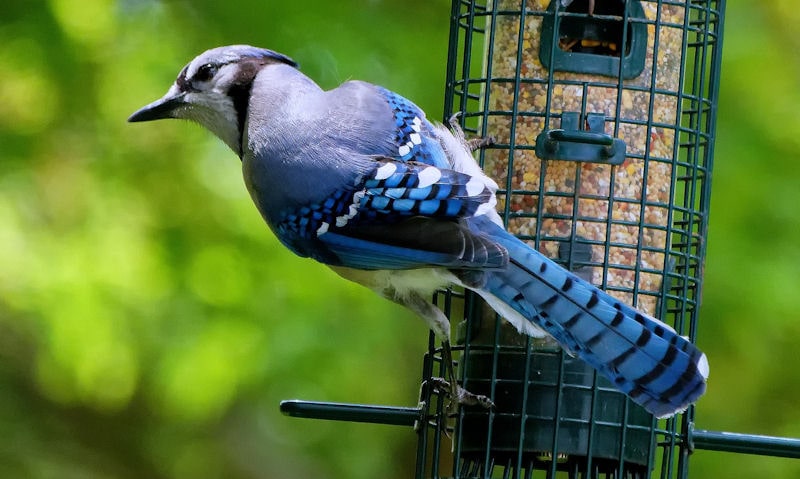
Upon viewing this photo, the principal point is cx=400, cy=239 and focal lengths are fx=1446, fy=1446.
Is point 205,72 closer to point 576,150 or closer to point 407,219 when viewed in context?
point 407,219

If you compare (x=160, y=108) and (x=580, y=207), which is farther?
(x=160, y=108)

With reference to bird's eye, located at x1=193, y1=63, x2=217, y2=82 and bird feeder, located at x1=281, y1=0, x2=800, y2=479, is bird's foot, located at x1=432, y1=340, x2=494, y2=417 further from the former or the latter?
bird's eye, located at x1=193, y1=63, x2=217, y2=82

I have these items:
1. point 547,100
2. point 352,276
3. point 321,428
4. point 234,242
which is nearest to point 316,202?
point 352,276

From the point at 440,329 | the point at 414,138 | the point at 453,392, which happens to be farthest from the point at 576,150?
the point at 453,392

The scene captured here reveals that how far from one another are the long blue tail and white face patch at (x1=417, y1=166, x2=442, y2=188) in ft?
0.98

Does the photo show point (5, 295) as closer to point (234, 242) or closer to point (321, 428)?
point (234, 242)

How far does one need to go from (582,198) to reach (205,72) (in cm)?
152

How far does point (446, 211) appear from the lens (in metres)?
4.84

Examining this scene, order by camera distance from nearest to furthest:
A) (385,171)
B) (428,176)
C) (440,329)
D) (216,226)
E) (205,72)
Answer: (428,176), (385,171), (440,329), (205,72), (216,226)

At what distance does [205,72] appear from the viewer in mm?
5543

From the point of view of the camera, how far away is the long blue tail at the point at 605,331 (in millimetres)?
4809

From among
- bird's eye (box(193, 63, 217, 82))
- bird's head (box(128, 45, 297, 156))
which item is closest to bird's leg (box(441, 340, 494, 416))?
bird's head (box(128, 45, 297, 156))

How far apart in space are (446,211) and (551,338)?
76cm

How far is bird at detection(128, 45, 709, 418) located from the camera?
4836 millimetres
